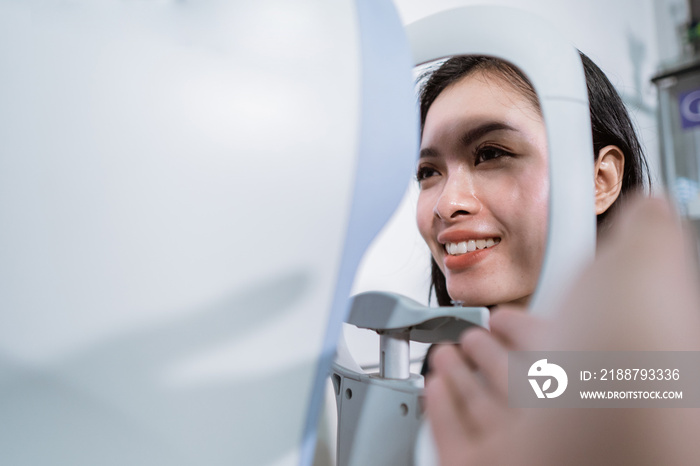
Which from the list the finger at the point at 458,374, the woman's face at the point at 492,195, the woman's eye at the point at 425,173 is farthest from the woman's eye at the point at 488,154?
the finger at the point at 458,374

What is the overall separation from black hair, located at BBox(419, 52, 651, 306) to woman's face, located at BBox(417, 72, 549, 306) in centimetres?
5

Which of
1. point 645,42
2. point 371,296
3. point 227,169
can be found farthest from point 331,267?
point 645,42

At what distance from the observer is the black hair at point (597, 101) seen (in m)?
0.55

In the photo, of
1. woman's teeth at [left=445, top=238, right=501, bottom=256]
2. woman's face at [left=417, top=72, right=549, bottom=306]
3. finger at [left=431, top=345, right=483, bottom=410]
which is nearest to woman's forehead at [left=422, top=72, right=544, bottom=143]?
woman's face at [left=417, top=72, right=549, bottom=306]

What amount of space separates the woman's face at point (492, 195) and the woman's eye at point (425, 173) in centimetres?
8

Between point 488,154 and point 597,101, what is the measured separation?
0.19 metres

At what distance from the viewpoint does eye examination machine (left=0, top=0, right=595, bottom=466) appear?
0.51 feet

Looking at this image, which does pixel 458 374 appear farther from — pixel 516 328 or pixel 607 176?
pixel 607 176

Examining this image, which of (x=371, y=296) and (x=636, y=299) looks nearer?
(x=636, y=299)

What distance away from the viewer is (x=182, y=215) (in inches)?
6.4

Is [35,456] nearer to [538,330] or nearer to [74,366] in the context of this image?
[74,366]

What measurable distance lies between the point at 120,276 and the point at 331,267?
0.25 ft

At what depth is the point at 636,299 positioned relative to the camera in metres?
0.15

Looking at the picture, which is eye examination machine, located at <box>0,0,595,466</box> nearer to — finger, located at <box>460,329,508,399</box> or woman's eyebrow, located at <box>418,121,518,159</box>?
finger, located at <box>460,329,508,399</box>
